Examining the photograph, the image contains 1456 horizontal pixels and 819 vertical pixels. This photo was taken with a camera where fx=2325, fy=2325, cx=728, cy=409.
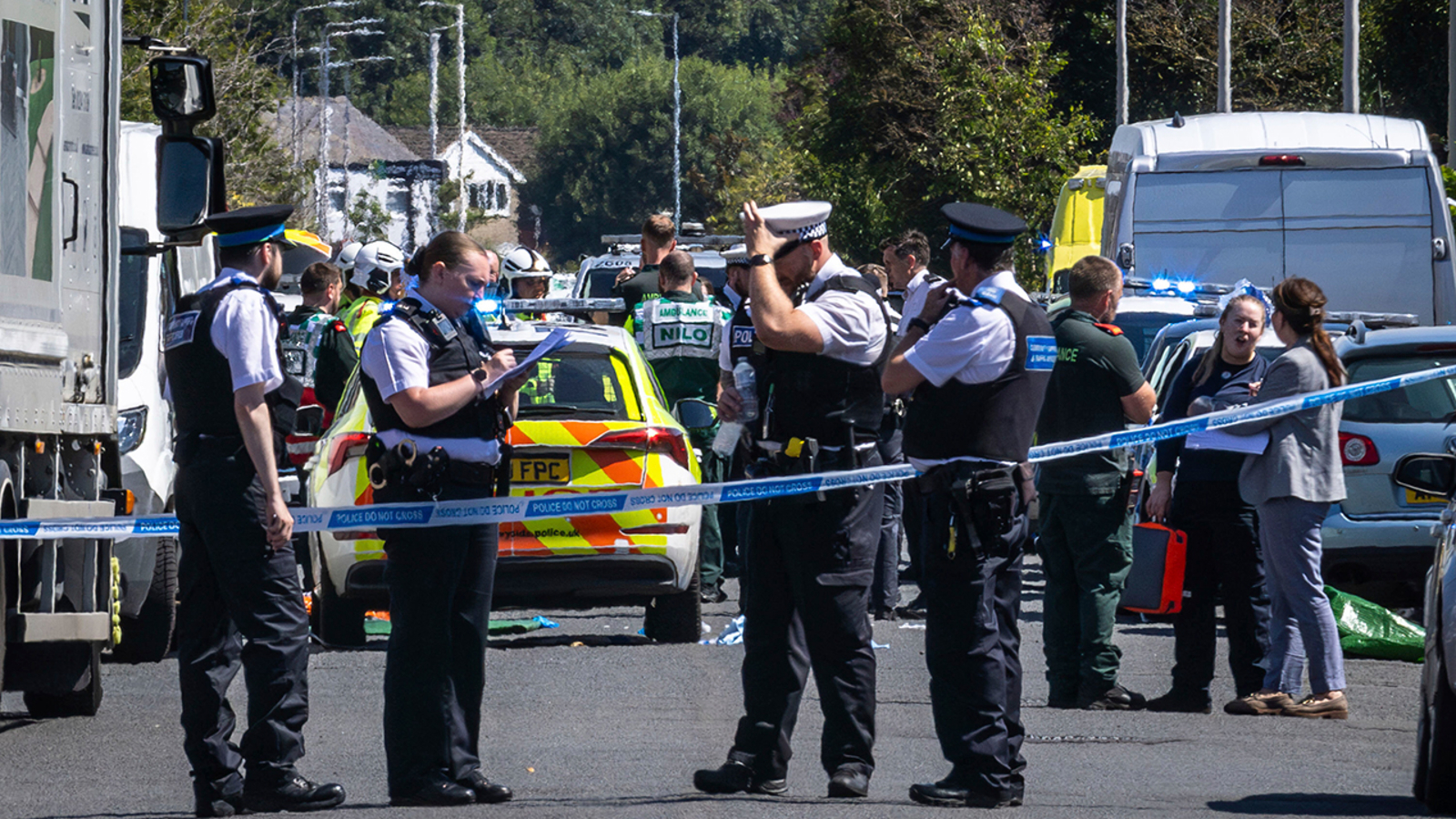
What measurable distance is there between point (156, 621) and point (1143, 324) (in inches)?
323

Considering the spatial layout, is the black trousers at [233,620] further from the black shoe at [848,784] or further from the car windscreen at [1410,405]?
the car windscreen at [1410,405]

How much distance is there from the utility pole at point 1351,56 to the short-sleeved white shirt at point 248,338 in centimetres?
2403

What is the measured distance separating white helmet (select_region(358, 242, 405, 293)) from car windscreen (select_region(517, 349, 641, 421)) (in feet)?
8.05

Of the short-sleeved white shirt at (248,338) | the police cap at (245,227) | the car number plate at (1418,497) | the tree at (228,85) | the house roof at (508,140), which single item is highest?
the house roof at (508,140)

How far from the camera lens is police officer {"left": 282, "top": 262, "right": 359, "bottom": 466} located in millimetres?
12094

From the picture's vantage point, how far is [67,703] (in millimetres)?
9320

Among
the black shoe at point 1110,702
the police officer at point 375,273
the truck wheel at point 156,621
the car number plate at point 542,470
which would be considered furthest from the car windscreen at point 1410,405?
the truck wheel at point 156,621

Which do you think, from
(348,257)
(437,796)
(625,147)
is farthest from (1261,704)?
(625,147)

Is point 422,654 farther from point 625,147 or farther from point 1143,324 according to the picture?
point 625,147

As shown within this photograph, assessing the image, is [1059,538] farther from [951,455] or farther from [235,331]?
[235,331]

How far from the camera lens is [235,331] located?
22.6ft

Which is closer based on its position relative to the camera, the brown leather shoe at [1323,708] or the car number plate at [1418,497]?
Answer: the brown leather shoe at [1323,708]

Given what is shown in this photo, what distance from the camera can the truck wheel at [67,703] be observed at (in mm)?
9258

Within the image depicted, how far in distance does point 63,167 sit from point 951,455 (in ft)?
11.7
